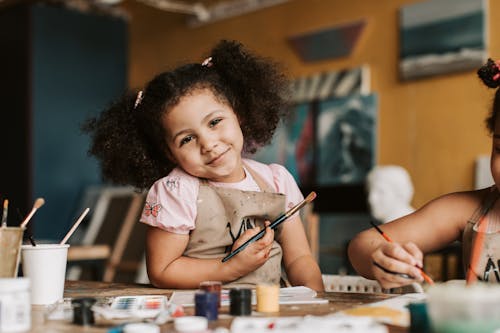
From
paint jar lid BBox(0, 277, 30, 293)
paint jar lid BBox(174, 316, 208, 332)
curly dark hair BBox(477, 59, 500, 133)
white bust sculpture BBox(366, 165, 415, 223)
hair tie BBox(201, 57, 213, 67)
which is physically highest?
hair tie BBox(201, 57, 213, 67)

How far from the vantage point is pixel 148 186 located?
1.75m

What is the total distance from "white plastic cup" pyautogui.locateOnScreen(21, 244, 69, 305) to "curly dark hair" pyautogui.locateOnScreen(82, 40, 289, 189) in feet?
1.60

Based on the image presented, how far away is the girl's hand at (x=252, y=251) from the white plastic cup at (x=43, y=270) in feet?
1.22

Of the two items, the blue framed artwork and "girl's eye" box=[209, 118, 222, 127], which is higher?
the blue framed artwork

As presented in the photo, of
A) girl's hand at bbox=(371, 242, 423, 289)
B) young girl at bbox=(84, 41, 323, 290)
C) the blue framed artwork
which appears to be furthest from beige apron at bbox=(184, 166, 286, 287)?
the blue framed artwork

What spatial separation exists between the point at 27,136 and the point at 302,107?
2422mm

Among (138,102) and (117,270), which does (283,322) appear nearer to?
(138,102)

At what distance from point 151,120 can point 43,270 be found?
1.73ft

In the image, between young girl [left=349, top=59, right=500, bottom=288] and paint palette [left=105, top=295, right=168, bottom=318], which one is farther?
young girl [left=349, top=59, right=500, bottom=288]

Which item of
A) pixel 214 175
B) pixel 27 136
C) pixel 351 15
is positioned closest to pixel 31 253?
pixel 214 175

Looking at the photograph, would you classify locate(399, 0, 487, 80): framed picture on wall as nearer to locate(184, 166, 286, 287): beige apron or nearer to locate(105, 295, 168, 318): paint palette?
locate(184, 166, 286, 287): beige apron

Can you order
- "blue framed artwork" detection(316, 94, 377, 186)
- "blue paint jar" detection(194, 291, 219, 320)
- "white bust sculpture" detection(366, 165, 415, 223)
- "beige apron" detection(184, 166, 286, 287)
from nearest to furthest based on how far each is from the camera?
1. "blue paint jar" detection(194, 291, 219, 320)
2. "beige apron" detection(184, 166, 286, 287)
3. "white bust sculpture" detection(366, 165, 415, 223)
4. "blue framed artwork" detection(316, 94, 377, 186)

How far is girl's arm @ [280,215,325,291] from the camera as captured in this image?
5.15 ft

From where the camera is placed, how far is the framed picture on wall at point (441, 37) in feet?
12.0
